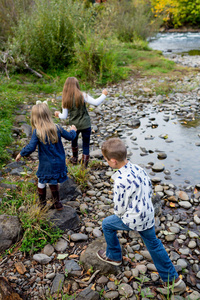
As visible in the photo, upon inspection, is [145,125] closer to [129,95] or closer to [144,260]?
[129,95]

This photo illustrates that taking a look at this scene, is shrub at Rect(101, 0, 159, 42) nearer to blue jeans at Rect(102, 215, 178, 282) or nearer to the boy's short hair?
the boy's short hair

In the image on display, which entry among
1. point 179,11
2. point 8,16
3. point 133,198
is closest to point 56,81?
point 8,16

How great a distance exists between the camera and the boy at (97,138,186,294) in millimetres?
2197

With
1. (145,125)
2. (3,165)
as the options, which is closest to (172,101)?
(145,125)

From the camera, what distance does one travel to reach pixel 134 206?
7.27ft

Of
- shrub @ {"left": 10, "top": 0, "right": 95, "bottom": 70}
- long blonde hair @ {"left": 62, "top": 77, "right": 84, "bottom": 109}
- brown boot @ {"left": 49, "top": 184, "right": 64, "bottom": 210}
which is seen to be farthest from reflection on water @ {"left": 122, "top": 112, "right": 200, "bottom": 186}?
shrub @ {"left": 10, "top": 0, "right": 95, "bottom": 70}

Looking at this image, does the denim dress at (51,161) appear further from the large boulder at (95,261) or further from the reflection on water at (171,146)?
the reflection on water at (171,146)

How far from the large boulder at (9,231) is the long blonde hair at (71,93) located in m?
1.92

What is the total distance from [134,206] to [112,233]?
484mm

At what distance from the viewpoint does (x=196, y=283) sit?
2.55 m

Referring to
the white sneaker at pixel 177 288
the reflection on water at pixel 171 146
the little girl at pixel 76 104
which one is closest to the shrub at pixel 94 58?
the reflection on water at pixel 171 146

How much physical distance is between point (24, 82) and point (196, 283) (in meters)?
7.68

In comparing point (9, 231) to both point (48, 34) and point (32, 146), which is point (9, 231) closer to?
point (32, 146)

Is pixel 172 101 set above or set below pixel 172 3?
below
